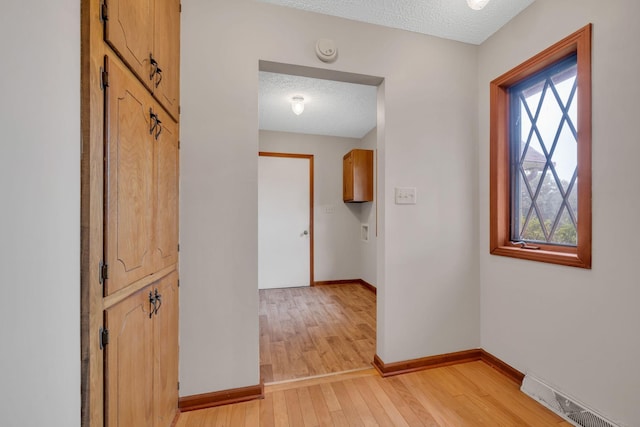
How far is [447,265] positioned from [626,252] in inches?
36.3

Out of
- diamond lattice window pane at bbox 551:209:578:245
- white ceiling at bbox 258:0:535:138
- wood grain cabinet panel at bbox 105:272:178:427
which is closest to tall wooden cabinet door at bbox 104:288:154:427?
wood grain cabinet panel at bbox 105:272:178:427

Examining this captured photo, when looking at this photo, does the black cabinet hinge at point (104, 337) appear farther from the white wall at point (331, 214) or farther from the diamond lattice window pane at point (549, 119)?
the white wall at point (331, 214)

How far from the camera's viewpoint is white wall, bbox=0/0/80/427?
0.50 metres

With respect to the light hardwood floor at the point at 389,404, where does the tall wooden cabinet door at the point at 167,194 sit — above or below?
above

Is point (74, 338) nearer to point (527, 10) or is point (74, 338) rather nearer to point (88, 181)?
point (88, 181)

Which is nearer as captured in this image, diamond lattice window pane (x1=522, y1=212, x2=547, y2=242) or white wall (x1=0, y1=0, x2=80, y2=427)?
white wall (x1=0, y1=0, x2=80, y2=427)

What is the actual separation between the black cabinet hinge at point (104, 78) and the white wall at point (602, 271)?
2.13 m

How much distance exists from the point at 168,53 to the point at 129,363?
141cm

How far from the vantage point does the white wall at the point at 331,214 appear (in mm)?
4195

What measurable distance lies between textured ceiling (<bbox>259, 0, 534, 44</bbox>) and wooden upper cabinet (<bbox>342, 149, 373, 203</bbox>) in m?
1.99

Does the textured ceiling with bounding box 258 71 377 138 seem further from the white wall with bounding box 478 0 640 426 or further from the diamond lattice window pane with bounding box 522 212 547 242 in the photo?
the diamond lattice window pane with bounding box 522 212 547 242

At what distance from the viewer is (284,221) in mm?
4086

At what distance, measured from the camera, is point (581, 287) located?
140cm

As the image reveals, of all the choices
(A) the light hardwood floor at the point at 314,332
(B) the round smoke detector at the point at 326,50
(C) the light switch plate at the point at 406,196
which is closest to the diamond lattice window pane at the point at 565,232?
(C) the light switch plate at the point at 406,196
